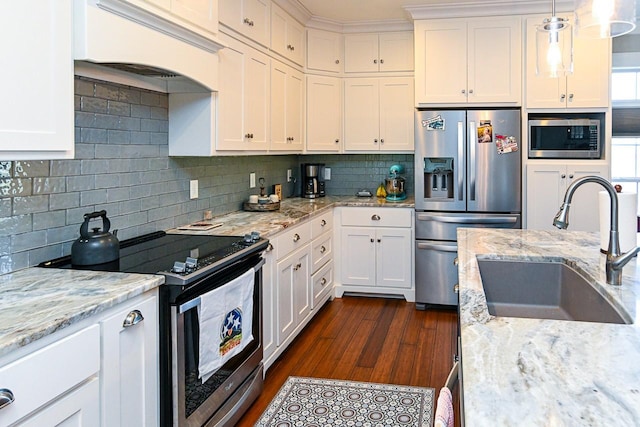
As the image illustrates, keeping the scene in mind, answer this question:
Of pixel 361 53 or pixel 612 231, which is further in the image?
pixel 361 53

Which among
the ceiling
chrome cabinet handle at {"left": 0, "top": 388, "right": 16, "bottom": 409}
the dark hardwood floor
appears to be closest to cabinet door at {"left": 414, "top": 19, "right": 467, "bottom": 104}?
the ceiling

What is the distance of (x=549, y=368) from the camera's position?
3.39 feet

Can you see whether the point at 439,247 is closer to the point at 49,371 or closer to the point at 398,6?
the point at 398,6

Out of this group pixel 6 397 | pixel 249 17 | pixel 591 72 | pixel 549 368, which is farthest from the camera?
pixel 591 72

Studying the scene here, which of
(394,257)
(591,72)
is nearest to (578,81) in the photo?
(591,72)

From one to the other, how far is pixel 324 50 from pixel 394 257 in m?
2.04

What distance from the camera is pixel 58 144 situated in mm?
1623

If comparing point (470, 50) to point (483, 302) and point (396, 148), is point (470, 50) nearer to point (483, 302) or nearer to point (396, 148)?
point (396, 148)

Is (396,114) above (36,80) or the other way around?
above

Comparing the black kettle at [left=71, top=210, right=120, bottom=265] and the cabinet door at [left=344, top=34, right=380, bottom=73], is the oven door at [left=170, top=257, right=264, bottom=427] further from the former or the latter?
the cabinet door at [left=344, top=34, right=380, bottom=73]

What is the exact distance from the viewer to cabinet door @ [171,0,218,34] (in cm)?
225

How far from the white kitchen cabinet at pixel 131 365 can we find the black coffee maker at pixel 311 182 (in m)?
3.23

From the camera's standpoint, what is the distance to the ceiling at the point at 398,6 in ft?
13.5

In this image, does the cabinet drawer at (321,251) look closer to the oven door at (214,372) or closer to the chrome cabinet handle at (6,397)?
the oven door at (214,372)
